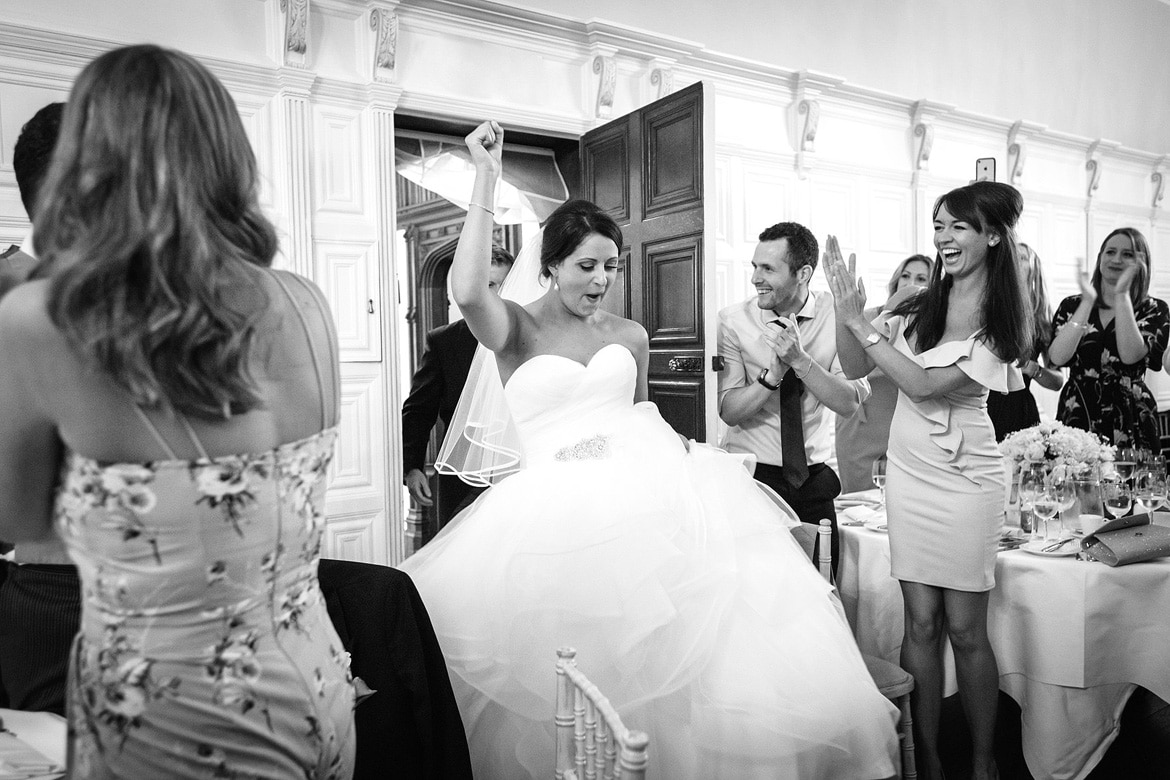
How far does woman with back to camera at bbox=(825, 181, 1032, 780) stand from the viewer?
2555mm

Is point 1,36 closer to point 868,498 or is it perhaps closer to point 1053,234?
point 868,498

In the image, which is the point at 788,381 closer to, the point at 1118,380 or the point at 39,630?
the point at 1118,380

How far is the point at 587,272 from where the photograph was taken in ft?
8.96

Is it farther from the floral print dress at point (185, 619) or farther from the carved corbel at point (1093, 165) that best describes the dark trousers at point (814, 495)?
the carved corbel at point (1093, 165)

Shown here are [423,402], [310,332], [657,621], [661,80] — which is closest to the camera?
[310,332]

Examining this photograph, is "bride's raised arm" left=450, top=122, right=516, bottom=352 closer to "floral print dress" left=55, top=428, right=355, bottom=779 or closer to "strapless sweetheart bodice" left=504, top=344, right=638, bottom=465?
"strapless sweetheart bodice" left=504, top=344, right=638, bottom=465

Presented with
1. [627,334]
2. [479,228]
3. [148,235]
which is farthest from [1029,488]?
[148,235]

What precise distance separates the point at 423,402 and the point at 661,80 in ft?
7.85

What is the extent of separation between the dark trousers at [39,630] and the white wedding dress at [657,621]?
35.4 inches

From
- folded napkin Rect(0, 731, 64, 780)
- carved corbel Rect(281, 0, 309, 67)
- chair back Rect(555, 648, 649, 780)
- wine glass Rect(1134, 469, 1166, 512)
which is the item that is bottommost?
chair back Rect(555, 648, 649, 780)

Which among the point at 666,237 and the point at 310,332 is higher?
the point at 666,237

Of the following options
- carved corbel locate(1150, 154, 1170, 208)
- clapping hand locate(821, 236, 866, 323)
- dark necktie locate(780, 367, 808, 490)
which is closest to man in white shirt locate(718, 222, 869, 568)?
dark necktie locate(780, 367, 808, 490)

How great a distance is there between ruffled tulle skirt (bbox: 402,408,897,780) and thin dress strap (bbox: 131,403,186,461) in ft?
4.12

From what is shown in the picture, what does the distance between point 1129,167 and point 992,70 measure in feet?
6.80
